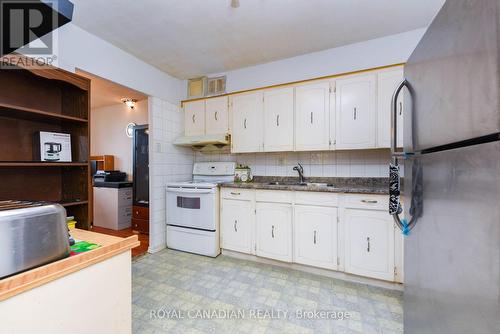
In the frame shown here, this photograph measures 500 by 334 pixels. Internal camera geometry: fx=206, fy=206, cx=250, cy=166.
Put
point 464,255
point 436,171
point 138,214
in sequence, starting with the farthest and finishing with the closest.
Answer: point 138,214 → point 436,171 → point 464,255

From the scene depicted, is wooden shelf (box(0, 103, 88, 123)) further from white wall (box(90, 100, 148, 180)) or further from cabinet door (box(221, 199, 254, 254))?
white wall (box(90, 100, 148, 180))

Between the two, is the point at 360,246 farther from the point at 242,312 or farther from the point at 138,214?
the point at 138,214

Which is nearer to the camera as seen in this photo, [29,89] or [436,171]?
[436,171]

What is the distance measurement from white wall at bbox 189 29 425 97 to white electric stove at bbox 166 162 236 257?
152 centimetres

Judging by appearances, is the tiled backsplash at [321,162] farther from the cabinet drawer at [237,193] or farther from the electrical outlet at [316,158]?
the cabinet drawer at [237,193]

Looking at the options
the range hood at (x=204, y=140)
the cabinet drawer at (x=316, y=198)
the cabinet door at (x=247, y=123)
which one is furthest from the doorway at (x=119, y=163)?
the cabinet drawer at (x=316, y=198)

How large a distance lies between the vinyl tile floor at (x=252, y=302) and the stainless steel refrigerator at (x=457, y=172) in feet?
2.81

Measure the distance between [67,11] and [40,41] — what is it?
1525 millimetres

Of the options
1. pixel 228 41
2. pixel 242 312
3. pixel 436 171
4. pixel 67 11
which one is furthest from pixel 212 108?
pixel 436 171

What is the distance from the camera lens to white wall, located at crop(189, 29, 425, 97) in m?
2.16

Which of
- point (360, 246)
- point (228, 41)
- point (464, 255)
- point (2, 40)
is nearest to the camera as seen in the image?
point (464, 255)

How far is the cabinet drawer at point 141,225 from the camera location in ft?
11.2

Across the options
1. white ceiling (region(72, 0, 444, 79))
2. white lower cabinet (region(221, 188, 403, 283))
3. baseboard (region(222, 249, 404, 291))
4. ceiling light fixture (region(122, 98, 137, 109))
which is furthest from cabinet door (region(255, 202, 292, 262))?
ceiling light fixture (region(122, 98, 137, 109))

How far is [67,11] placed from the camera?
0.76m
